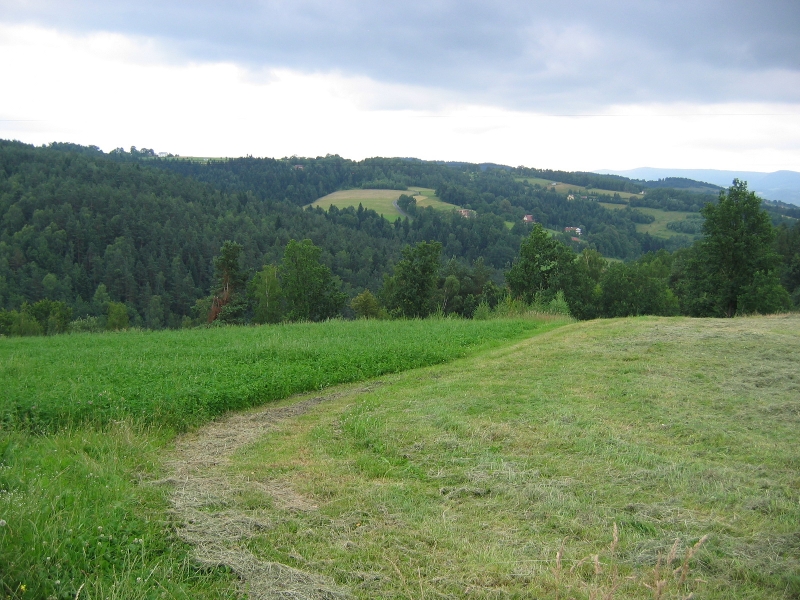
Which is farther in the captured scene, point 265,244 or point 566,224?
point 566,224

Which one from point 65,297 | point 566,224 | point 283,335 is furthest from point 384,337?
point 566,224

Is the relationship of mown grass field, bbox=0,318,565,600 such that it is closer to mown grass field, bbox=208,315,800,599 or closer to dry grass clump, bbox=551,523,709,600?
mown grass field, bbox=208,315,800,599

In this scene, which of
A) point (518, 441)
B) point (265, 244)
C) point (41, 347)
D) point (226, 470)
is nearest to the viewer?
point (226, 470)

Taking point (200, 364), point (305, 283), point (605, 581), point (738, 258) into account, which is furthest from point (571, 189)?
point (605, 581)

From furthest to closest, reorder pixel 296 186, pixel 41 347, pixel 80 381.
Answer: pixel 296 186 < pixel 41 347 < pixel 80 381

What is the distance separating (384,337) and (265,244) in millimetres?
91717

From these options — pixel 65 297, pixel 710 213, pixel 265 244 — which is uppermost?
pixel 710 213

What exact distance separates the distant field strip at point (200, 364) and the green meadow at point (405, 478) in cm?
8

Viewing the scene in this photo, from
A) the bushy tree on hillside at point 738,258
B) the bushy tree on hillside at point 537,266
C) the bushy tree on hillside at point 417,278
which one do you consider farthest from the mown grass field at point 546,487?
the bushy tree on hillside at point 417,278

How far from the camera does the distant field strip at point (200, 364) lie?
29.5ft

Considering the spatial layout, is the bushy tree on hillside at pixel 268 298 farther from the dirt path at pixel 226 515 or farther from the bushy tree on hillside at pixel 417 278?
the dirt path at pixel 226 515

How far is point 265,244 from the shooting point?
103875mm

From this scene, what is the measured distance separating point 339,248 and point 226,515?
10040cm

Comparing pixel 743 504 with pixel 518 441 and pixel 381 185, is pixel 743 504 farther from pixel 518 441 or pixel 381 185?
pixel 381 185
